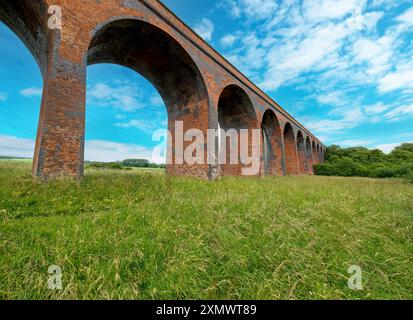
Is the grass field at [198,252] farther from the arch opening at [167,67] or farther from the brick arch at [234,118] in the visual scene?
the brick arch at [234,118]

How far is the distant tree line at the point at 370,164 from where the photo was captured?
17094 millimetres

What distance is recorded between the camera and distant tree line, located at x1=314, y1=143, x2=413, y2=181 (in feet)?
56.1

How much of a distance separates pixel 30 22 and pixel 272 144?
54.3ft

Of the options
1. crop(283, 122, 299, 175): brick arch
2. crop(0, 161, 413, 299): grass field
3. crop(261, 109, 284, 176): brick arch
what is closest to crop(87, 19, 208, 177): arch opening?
crop(0, 161, 413, 299): grass field

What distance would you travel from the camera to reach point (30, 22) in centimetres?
569

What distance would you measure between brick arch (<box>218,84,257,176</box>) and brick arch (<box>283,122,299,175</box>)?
27.2 ft

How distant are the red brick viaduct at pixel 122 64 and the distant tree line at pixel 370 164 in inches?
441
